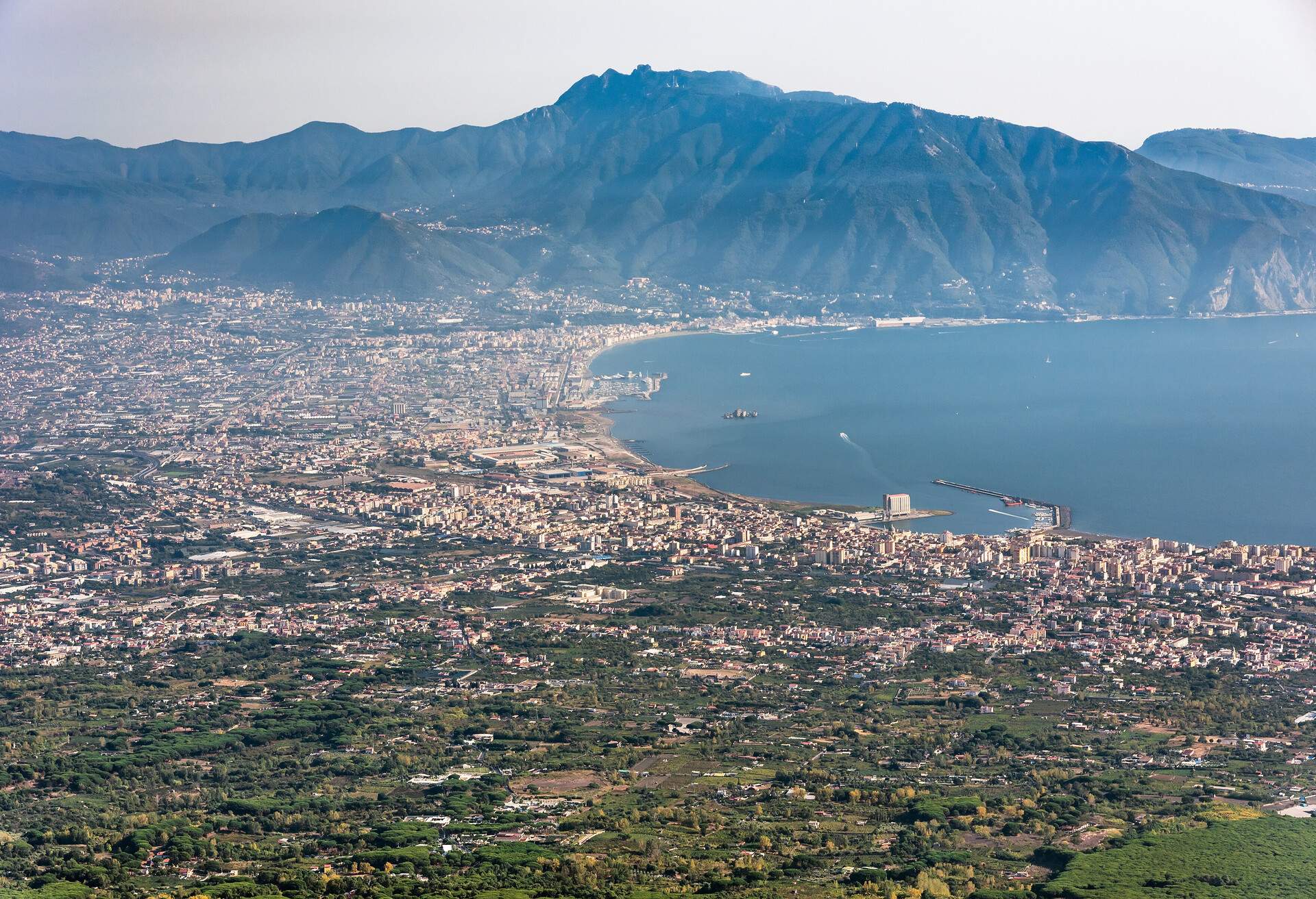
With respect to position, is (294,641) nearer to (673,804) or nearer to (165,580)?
(165,580)

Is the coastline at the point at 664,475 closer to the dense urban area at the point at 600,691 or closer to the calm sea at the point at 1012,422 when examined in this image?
the dense urban area at the point at 600,691

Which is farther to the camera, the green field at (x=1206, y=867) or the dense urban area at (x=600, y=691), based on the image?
the dense urban area at (x=600, y=691)

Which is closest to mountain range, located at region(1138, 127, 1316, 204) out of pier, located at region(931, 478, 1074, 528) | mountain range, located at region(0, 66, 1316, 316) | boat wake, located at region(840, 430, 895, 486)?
mountain range, located at region(0, 66, 1316, 316)

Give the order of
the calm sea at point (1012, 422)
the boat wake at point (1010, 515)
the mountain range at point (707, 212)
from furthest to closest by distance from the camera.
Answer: the mountain range at point (707, 212), the calm sea at point (1012, 422), the boat wake at point (1010, 515)

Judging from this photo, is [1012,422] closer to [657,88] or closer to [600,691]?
[600,691]

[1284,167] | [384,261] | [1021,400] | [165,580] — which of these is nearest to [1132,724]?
[165,580]

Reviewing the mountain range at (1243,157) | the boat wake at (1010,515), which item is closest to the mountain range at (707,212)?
the mountain range at (1243,157)
